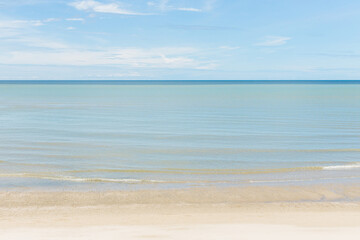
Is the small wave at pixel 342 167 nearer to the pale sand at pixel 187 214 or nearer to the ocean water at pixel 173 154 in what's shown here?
the ocean water at pixel 173 154

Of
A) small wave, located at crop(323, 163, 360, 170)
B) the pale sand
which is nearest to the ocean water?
small wave, located at crop(323, 163, 360, 170)

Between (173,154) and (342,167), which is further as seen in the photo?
(173,154)

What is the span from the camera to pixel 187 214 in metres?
10.0

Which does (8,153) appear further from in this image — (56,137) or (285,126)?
(285,126)

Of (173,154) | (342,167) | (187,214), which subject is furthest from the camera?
(173,154)

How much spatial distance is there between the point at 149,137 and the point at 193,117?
1174cm

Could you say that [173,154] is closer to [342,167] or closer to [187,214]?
[342,167]

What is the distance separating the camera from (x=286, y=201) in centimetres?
1112

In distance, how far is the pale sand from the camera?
834 cm

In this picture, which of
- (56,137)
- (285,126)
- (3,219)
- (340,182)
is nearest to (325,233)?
(340,182)

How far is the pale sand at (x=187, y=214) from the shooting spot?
27.4 ft

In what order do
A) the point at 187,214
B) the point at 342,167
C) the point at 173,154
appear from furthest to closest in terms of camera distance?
1. the point at 173,154
2. the point at 342,167
3. the point at 187,214

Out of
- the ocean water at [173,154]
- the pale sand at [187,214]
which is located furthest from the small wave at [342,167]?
the pale sand at [187,214]

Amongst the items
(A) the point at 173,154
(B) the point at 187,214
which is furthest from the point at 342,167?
(B) the point at 187,214
